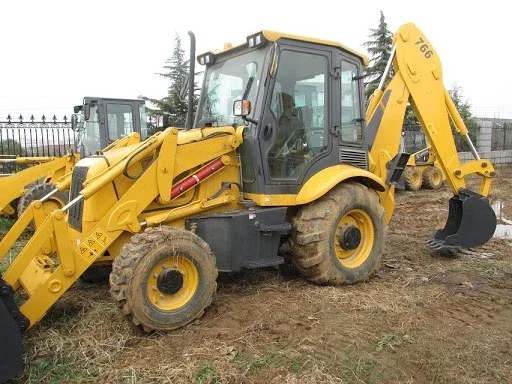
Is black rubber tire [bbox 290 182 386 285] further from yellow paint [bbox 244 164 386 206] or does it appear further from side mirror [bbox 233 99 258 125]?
side mirror [bbox 233 99 258 125]

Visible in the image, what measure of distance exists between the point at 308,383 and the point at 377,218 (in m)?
2.66

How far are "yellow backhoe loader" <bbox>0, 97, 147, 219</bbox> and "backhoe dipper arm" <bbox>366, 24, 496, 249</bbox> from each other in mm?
5005

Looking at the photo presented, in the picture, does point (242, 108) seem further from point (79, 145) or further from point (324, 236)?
point (79, 145)

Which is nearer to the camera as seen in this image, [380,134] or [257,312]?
[257,312]

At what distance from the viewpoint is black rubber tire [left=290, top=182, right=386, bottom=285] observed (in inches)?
186

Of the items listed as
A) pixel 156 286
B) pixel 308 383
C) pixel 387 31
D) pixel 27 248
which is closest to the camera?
pixel 308 383

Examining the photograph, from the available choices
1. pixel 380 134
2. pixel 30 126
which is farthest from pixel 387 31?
pixel 380 134

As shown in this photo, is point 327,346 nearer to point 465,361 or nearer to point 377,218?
point 465,361

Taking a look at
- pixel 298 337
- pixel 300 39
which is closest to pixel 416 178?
pixel 300 39

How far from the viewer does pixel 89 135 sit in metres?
10.5

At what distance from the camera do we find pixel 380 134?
237 inches

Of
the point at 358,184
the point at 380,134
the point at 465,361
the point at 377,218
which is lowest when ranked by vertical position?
the point at 465,361

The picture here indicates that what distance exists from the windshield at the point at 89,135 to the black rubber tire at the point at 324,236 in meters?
6.76

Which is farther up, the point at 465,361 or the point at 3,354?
the point at 3,354
